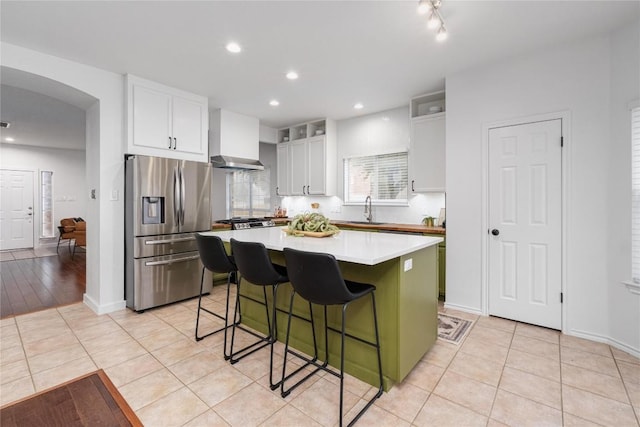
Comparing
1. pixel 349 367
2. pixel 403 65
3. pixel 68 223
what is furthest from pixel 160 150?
pixel 68 223

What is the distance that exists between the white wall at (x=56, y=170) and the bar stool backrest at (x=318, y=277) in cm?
930

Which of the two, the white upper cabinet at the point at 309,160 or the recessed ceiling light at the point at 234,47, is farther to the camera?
the white upper cabinet at the point at 309,160

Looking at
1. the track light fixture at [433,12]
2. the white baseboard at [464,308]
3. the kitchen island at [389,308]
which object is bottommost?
the white baseboard at [464,308]

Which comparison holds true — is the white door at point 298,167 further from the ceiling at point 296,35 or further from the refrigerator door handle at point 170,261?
the refrigerator door handle at point 170,261

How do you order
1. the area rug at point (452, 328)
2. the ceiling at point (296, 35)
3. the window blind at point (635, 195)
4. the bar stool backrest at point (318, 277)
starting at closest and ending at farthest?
the bar stool backrest at point (318, 277) → the ceiling at point (296, 35) → the window blind at point (635, 195) → the area rug at point (452, 328)

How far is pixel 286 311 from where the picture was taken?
2.54 m

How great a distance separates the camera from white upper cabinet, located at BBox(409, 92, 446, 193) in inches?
152

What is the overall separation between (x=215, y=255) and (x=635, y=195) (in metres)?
3.38

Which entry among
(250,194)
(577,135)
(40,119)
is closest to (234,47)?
(577,135)

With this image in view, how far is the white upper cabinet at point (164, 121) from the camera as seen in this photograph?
3.43 m

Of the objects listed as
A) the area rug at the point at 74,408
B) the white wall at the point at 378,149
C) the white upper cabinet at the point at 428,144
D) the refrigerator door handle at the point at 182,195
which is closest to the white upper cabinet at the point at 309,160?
the white wall at the point at 378,149

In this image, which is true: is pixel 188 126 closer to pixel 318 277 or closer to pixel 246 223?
pixel 246 223

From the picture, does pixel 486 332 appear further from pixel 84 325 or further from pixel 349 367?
pixel 84 325

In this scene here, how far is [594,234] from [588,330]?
0.86 metres
